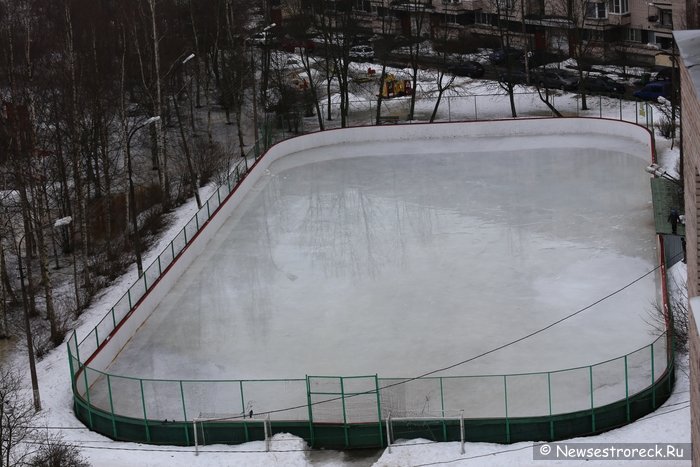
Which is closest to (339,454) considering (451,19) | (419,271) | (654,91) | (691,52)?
(419,271)

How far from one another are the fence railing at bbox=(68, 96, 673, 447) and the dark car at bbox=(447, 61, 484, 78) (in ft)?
107

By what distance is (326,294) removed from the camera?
28891 millimetres

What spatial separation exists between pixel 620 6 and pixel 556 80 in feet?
17.0

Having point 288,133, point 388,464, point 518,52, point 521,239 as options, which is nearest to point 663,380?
point 388,464

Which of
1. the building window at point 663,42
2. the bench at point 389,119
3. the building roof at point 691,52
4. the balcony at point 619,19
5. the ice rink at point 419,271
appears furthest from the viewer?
the balcony at point 619,19

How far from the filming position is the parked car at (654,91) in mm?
47562

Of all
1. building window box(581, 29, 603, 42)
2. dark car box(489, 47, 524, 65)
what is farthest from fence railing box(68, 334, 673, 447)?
dark car box(489, 47, 524, 65)

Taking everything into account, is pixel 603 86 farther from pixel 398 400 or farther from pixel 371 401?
pixel 371 401

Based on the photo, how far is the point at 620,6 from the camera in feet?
174

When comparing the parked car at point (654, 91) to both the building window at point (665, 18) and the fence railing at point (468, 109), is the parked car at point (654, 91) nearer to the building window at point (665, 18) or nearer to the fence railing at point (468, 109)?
the fence railing at point (468, 109)

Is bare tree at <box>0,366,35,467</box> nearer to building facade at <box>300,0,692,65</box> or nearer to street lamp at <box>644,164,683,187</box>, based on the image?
street lamp at <box>644,164,683,187</box>

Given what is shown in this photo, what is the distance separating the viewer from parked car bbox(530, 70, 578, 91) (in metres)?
50.9

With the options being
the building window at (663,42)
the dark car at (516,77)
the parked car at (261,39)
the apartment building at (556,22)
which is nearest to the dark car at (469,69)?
the dark car at (516,77)

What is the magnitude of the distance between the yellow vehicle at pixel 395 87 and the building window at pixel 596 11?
30.3ft
